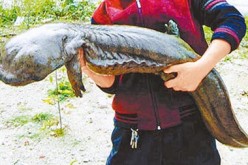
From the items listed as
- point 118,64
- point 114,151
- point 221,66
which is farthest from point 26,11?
point 118,64

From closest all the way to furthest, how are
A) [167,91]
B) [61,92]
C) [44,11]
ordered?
[167,91] → [61,92] → [44,11]

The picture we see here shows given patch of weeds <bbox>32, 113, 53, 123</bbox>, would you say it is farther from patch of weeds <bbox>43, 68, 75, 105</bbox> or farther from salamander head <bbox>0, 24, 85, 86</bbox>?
salamander head <bbox>0, 24, 85, 86</bbox>

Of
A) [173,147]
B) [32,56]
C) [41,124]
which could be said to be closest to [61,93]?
[41,124]

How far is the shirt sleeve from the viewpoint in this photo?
1.90 metres

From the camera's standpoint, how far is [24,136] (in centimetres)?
350

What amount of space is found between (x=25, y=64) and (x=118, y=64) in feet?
1.18

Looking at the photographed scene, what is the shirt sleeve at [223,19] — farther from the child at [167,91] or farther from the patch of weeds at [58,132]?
the patch of weeds at [58,132]

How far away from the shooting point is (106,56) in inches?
65.2

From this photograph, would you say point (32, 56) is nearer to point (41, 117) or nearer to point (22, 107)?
point (41, 117)

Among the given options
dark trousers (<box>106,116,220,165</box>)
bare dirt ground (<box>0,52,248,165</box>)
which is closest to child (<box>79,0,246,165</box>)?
dark trousers (<box>106,116,220,165</box>)

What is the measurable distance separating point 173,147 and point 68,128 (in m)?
1.60

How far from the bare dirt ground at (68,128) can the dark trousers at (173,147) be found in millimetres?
972

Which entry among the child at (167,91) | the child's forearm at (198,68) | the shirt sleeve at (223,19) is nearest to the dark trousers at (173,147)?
the child at (167,91)

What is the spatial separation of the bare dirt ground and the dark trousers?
0.97 metres
